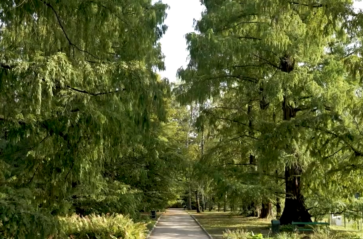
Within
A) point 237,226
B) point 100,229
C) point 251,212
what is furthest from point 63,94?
point 251,212

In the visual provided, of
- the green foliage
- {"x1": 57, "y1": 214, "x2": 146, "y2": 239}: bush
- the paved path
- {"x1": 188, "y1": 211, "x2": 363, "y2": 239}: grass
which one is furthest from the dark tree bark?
the green foliage

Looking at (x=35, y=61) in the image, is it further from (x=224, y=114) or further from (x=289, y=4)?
(x=224, y=114)

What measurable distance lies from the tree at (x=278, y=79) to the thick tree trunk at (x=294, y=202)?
0.12 ft

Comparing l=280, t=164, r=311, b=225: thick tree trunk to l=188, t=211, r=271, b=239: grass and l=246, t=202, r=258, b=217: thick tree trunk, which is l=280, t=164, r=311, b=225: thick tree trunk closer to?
l=188, t=211, r=271, b=239: grass

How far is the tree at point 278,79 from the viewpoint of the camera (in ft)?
32.9

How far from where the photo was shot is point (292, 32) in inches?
507

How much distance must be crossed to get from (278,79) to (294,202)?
5.72 meters

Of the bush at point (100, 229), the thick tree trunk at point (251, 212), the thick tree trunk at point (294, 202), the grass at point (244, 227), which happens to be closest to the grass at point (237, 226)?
the grass at point (244, 227)

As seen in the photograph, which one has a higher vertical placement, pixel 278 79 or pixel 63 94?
pixel 278 79

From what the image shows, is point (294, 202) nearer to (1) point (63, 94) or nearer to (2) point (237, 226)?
(2) point (237, 226)

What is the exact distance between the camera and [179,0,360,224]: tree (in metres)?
10.0

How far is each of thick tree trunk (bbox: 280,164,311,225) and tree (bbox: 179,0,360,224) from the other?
0.04m

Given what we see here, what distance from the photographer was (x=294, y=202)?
1594cm

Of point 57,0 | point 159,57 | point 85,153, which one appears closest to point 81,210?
point 159,57
